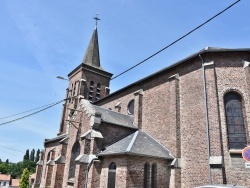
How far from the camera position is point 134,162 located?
507 inches

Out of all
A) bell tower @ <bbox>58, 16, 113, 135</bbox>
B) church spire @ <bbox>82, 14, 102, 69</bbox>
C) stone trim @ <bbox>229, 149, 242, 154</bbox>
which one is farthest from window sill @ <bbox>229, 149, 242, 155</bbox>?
church spire @ <bbox>82, 14, 102, 69</bbox>

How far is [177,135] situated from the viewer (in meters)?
14.8

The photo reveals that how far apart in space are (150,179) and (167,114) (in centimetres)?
504

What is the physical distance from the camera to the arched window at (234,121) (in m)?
13.0

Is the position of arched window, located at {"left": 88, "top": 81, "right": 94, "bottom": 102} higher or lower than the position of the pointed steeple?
lower

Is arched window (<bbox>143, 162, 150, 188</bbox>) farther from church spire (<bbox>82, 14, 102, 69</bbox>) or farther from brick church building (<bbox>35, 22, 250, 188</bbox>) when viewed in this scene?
church spire (<bbox>82, 14, 102, 69</bbox>)

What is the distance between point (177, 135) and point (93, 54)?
23110mm

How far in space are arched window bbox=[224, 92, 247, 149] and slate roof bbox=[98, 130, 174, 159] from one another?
385 cm

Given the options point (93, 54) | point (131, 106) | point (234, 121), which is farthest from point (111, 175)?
point (93, 54)

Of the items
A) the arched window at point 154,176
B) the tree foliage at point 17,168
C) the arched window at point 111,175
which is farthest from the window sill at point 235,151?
the tree foliage at point 17,168

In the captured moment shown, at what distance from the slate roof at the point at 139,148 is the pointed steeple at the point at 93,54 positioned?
1970cm

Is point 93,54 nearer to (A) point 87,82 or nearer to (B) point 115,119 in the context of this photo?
(A) point 87,82

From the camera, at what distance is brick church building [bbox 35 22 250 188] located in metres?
12.8

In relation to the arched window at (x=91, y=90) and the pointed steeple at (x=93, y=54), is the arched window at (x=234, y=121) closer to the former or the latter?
the arched window at (x=91, y=90)
